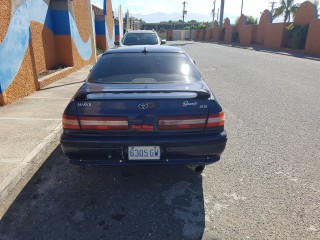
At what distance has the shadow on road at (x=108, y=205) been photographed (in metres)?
2.55

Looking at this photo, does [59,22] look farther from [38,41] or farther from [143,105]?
[143,105]

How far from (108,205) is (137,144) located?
0.76 meters

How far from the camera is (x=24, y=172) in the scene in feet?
11.4

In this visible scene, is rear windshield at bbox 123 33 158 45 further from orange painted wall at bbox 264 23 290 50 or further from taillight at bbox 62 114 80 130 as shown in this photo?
orange painted wall at bbox 264 23 290 50

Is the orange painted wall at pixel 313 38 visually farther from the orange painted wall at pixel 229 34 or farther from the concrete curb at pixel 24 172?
the orange painted wall at pixel 229 34

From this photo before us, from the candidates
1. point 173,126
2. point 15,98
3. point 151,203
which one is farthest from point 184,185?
point 15,98

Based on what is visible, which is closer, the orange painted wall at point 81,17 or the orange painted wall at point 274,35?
the orange painted wall at point 81,17

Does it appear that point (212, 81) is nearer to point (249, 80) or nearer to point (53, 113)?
point (249, 80)

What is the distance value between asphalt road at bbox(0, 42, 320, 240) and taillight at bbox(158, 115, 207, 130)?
2.73 ft

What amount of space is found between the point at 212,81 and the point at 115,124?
764 cm

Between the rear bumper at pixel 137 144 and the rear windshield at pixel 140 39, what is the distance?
24.2ft

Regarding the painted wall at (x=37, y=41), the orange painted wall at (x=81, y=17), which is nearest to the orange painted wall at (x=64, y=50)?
the painted wall at (x=37, y=41)

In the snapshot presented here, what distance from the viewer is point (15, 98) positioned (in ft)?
21.4

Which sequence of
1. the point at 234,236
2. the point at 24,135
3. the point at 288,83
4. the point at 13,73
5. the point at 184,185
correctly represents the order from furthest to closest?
the point at 288,83, the point at 13,73, the point at 24,135, the point at 184,185, the point at 234,236
